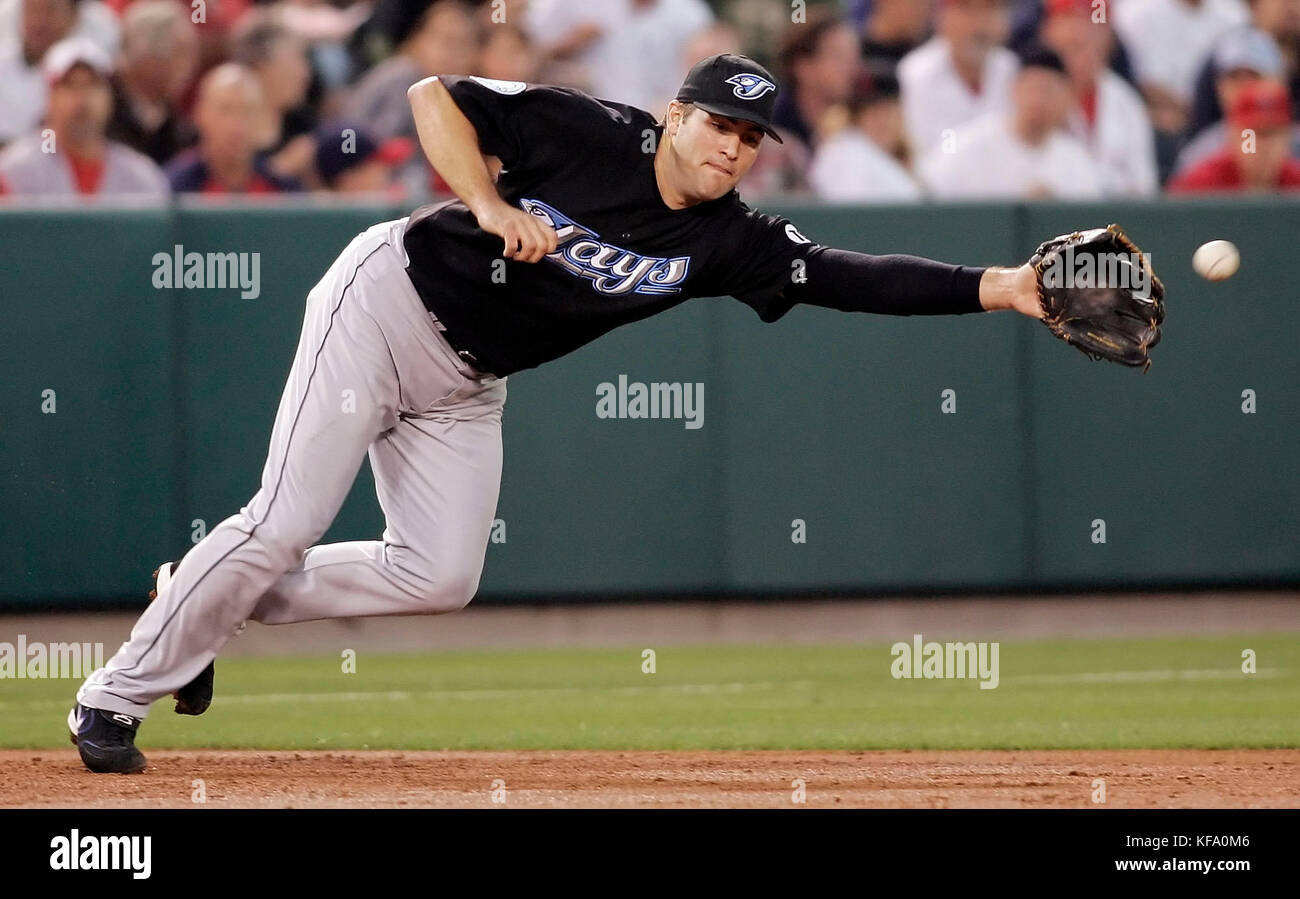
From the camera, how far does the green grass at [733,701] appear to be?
546 cm

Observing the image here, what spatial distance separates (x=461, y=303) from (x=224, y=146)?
4066 millimetres

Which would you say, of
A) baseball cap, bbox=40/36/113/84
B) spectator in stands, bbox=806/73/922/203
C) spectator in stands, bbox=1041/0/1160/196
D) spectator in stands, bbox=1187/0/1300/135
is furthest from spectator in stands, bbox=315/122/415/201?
spectator in stands, bbox=1187/0/1300/135

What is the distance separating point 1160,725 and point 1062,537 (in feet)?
7.44

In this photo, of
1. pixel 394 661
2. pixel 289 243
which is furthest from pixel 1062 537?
pixel 289 243

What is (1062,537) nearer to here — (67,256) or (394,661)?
(394,661)

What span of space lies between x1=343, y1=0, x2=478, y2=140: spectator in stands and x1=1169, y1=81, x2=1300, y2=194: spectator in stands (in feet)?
11.1

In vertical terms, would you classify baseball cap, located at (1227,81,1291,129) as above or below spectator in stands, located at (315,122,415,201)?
above

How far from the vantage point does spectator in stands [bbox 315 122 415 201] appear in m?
8.19

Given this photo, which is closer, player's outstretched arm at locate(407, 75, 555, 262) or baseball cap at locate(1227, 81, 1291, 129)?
player's outstretched arm at locate(407, 75, 555, 262)

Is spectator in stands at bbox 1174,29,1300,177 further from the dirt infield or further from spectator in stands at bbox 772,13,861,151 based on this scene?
the dirt infield

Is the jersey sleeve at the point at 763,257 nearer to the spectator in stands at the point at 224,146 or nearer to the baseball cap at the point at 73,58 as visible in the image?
the spectator in stands at the point at 224,146

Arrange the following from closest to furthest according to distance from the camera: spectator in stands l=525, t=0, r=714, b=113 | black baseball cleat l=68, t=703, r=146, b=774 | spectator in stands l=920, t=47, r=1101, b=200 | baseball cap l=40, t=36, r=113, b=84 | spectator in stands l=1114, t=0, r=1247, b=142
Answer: black baseball cleat l=68, t=703, r=146, b=774 → baseball cap l=40, t=36, r=113, b=84 → spectator in stands l=920, t=47, r=1101, b=200 → spectator in stands l=525, t=0, r=714, b=113 → spectator in stands l=1114, t=0, r=1247, b=142

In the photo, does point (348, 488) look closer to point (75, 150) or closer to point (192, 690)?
point (192, 690)

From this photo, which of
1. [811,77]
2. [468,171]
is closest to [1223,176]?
[811,77]
